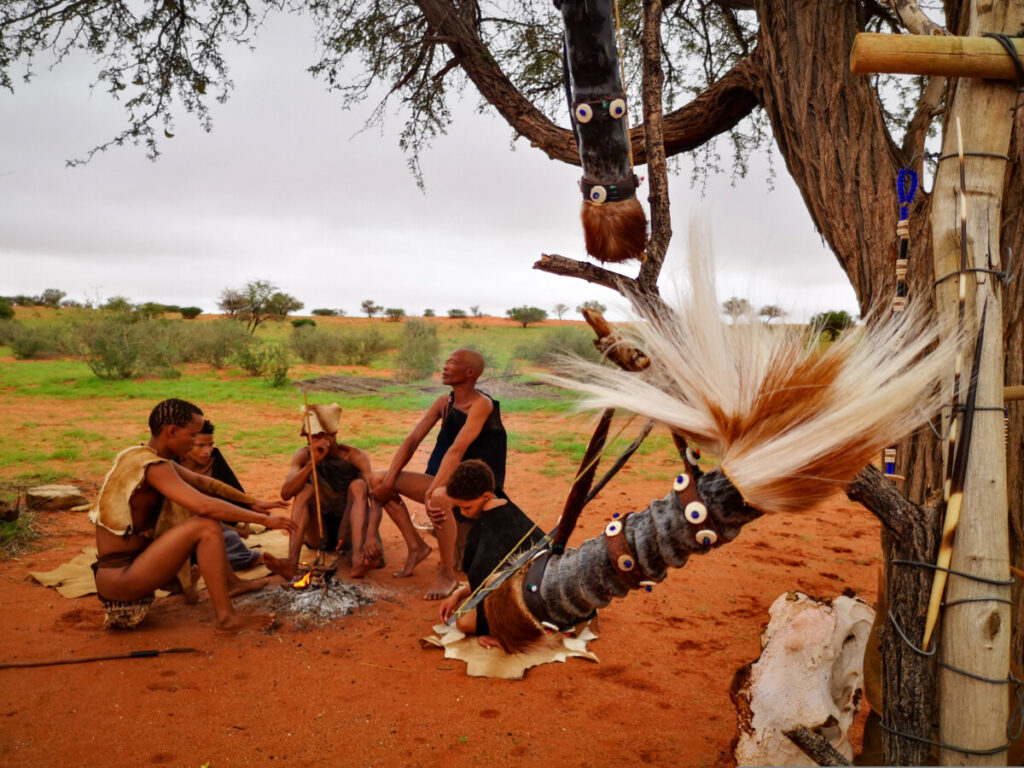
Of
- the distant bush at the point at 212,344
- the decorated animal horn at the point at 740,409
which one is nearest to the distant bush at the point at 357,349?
the distant bush at the point at 212,344

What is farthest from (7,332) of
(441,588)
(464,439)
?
(464,439)

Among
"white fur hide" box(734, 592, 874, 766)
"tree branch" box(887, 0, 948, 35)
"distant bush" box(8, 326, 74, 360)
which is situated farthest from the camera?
"distant bush" box(8, 326, 74, 360)

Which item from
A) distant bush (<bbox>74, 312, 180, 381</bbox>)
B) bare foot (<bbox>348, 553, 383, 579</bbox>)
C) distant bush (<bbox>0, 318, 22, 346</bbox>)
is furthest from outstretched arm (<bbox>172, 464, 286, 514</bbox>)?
distant bush (<bbox>0, 318, 22, 346</bbox>)

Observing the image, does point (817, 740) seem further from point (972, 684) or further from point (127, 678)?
point (127, 678)

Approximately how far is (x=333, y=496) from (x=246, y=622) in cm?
119

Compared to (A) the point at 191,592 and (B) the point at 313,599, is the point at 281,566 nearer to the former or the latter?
(B) the point at 313,599

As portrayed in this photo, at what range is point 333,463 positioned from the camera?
4.82m

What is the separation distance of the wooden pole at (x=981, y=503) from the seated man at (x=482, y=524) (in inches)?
89.8

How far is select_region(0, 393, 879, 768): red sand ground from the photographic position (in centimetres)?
275

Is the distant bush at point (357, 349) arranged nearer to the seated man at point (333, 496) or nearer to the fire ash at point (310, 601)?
the seated man at point (333, 496)

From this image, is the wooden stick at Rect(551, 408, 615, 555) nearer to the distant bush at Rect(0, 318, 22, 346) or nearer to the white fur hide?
the white fur hide

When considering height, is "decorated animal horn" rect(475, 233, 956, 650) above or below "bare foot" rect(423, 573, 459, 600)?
above

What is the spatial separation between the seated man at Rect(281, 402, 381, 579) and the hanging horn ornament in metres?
3.35

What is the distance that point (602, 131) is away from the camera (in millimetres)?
1451
